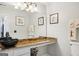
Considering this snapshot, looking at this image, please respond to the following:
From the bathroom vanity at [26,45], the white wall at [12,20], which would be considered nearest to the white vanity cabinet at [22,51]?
the bathroom vanity at [26,45]

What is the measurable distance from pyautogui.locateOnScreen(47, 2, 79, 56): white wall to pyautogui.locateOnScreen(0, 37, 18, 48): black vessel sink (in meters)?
0.52

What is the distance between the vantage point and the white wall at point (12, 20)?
1654 mm

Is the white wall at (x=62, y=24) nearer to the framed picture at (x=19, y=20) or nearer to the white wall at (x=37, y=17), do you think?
the white wall at (x=37, y=17)

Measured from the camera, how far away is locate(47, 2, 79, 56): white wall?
170cm

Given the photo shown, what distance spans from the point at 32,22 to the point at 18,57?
21.5 inches

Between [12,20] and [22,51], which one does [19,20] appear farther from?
[22,51]

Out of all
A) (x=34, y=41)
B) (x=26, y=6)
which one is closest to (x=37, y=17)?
(x=26, y=6)

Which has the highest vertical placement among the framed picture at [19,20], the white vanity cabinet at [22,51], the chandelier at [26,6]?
the chandelier at [26,6]

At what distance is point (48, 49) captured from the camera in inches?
69.1

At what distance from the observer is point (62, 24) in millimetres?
1729

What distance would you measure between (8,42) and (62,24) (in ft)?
2.67

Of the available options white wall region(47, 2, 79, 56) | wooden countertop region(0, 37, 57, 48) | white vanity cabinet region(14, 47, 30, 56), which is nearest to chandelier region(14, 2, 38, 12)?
white wall region(47, 2, 79, 56)

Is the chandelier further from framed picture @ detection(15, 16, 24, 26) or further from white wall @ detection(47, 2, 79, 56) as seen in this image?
white wall @ detection(47, 2, 79, 56)

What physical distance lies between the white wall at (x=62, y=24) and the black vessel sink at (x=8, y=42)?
1.70ft
